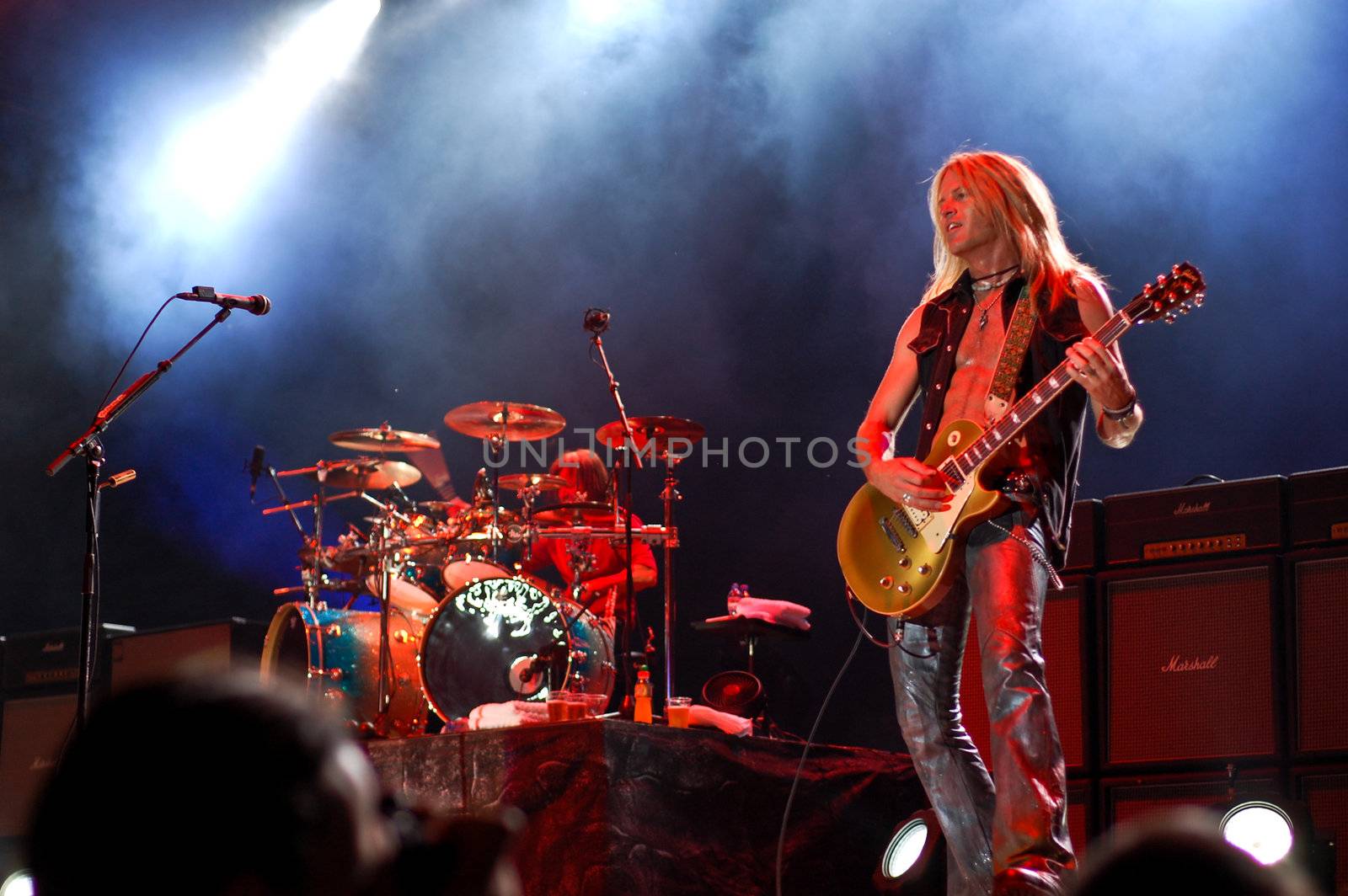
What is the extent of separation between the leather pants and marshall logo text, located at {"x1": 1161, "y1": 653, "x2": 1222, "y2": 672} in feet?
4.40

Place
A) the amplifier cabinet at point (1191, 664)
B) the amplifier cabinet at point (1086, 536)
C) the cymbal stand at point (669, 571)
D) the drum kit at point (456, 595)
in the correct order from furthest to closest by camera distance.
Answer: the drum kit at point (456, 595), the cymbal stand at point (669, 571), the amplifier cabinet at point (1086, 536), the amplifier cabinet at point (1191, 664)

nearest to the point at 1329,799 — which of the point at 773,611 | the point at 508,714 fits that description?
the point at 508,714

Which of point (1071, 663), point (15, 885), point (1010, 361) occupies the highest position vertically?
point (1010, 361)

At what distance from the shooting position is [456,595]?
628 centimetres

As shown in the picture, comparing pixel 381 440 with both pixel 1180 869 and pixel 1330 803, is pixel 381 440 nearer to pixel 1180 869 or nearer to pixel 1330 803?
pixel 1330 803

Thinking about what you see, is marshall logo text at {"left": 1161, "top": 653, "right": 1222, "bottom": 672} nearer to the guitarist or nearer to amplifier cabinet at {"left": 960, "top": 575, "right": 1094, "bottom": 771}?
amplifier cabinet at {"left": 960, "top": 575, "right": 1094, "bottom": 771}

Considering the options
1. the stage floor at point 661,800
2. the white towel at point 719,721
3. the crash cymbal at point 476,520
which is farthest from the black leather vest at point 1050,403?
the crash cymbal at point 476,520

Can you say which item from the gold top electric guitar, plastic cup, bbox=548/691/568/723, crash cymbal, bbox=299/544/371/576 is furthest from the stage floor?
crash cymbal, bbox=299/544/371/576

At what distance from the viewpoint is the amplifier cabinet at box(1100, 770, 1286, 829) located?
4234 mm

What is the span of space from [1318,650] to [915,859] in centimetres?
140

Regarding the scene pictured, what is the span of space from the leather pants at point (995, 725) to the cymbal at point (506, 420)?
4.04m

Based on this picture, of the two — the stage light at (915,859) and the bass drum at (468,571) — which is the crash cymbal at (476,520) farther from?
the stage light at (915,859)

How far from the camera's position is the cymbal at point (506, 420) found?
7223mm

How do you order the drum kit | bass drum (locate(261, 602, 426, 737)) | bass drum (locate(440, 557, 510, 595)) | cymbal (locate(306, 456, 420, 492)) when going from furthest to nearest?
cymbal (locate(306, 456, 420, 492))
bass drum (locate(261, 602, 426, 737))
bass drum (locate(440, 557, 510, 595))
the drum kit
